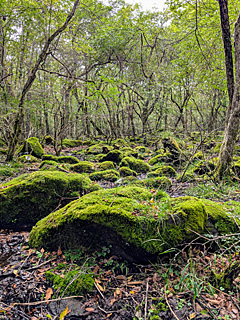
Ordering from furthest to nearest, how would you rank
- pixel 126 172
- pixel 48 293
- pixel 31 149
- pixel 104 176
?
1. pixel 31 149
2. pixel 126 172
3. pixel 104 176
4. pixel 48 293

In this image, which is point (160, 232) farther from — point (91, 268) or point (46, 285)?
point (46, 285)

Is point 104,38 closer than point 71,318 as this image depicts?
No

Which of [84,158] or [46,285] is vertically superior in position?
[84,158]

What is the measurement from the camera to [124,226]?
2875mm

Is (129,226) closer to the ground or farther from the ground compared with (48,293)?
farther from the ground

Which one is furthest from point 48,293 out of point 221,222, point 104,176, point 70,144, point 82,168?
point 70,144

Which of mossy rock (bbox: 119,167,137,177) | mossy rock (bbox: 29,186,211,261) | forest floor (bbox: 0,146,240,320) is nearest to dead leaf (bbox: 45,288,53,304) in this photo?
forest floor (bbox: 0,146,240,320)

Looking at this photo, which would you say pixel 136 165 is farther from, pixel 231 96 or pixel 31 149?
pixel 31 149

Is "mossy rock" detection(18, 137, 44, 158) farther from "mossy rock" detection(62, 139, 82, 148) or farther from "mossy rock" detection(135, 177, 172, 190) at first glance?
"mossy rock" detection(135, 177, 172, 190)

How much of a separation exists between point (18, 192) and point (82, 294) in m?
2.57

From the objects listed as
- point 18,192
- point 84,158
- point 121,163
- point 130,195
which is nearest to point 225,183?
point 130,195

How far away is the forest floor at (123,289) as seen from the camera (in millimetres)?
2205

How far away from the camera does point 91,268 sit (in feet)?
9.05

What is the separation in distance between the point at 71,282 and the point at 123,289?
2.20 ft
